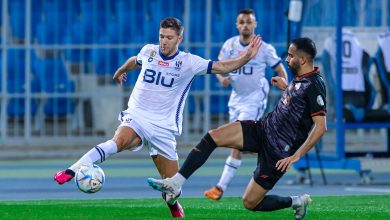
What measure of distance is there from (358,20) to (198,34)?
16.0 feet

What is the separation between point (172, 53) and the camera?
13273 millimetres

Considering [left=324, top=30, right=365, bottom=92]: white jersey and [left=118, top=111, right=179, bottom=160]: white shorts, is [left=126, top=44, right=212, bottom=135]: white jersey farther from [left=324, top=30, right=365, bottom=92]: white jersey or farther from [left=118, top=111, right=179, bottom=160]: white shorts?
[left=324, top=30, right=365, bottom=92]: white jersey

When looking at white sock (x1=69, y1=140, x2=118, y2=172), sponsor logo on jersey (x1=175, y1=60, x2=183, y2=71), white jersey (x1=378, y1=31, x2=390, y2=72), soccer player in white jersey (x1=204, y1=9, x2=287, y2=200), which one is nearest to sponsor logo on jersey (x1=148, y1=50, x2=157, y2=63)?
sponsor logo on jersey (x1=175, y1=60, x2=183, y2=71)

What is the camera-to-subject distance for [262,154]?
41.5 ft

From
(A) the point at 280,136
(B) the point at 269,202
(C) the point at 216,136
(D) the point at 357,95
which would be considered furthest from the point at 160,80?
(D) the point at 357,95

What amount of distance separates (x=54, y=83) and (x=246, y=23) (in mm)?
8087

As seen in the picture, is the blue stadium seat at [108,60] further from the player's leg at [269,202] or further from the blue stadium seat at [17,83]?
the player's leg at [269,202]

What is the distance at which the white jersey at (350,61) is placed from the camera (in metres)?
19.7

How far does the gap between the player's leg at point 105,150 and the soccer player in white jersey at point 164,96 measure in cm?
1

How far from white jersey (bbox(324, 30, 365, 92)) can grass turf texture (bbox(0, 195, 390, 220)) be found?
3.80 meters

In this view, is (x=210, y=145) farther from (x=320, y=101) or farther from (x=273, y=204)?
(x=320, y=101)

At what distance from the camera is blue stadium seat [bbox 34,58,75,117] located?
24.6m

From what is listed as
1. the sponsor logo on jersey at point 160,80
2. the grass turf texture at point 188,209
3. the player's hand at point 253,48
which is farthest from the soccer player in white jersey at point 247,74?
the player's hand at point 253,48

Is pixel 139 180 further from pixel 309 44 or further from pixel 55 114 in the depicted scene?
pixel 309 44
